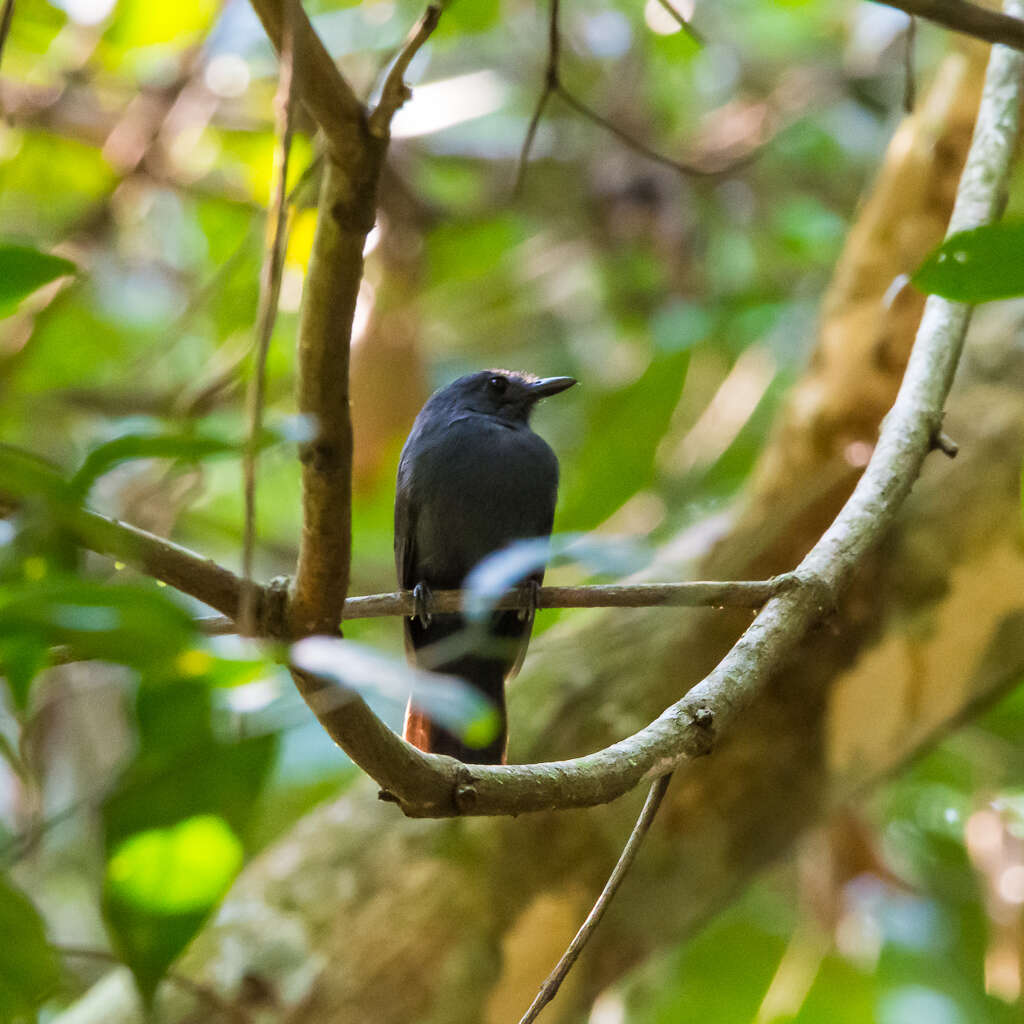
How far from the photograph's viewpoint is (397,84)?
1394 millimetres

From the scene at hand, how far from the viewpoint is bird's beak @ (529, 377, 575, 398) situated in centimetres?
424

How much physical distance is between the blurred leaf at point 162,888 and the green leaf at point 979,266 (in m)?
1.22

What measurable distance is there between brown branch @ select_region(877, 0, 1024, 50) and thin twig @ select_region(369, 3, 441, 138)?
2.48ft

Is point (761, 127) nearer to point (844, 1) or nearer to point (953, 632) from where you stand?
point (844, 1)

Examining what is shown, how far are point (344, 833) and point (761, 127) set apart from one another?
4.05 metres

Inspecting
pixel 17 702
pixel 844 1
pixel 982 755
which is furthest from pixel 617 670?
pixel 844 1

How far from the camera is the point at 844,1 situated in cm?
685

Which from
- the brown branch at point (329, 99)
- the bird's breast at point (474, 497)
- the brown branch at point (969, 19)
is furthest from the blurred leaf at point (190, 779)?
the bird's breast at point (474, 497)

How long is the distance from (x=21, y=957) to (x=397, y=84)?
1118mm

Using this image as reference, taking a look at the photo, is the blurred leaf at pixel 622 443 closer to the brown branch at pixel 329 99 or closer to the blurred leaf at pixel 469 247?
the blurred leaf at pixel 469 247

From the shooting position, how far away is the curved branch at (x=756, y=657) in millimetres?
1466

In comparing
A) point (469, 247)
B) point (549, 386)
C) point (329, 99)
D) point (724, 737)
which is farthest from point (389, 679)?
point (469, 247)

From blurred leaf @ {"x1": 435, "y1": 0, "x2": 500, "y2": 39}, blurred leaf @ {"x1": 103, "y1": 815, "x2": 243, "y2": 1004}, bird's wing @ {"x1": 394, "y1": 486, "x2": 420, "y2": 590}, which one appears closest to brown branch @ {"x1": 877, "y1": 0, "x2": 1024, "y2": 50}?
blurred leaf @ {"x1": 103, "y1": 815, "x2": 243, "y2": 1004}

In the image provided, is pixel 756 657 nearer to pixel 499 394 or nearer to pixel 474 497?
pixel 474 497
